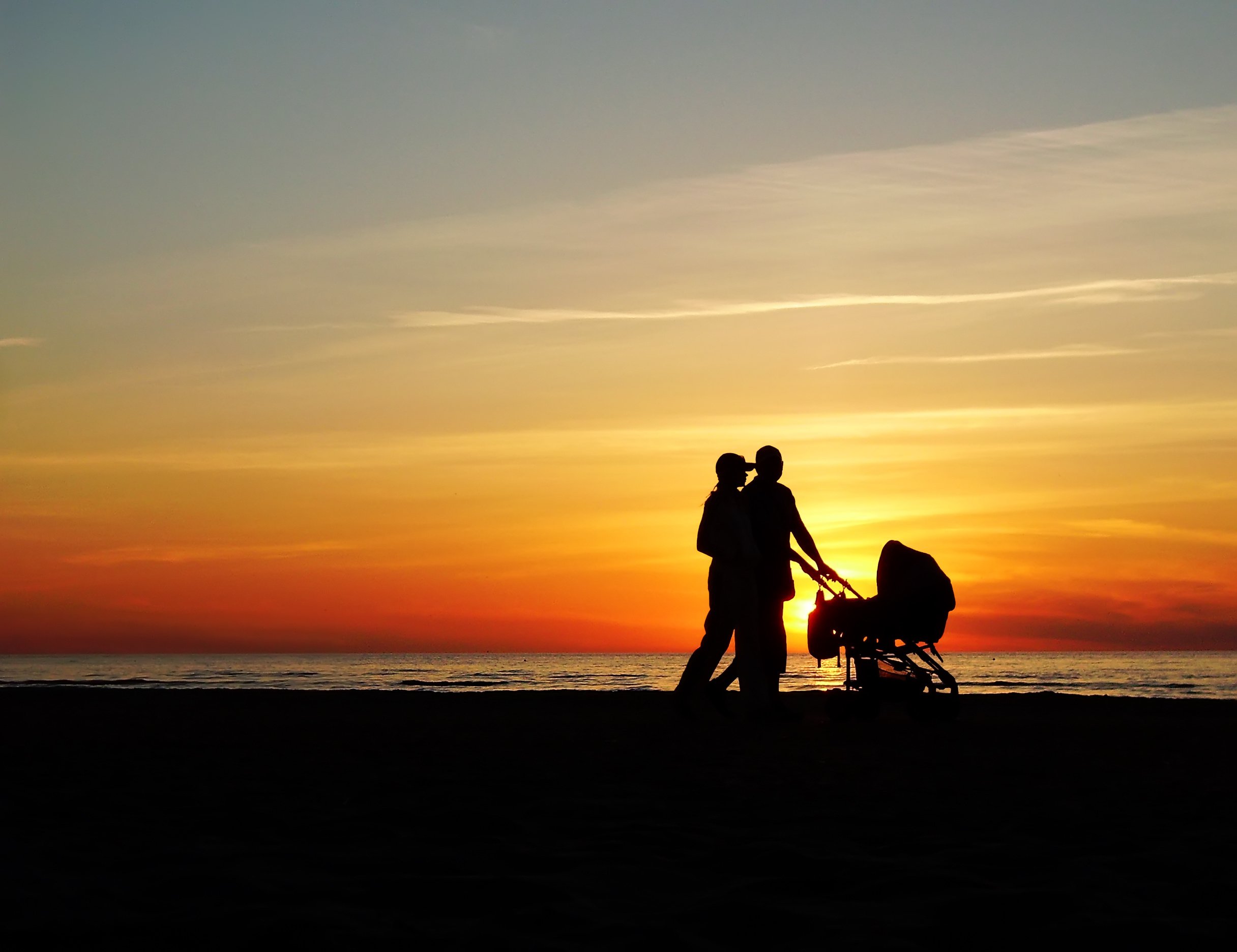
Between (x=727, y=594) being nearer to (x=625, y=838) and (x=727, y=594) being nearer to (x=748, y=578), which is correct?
(x=748, y=578)

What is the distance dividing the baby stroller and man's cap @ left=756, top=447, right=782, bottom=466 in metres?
1.27

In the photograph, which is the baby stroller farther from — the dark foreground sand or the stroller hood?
the dark foreground sand

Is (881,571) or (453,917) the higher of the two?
(881,571)

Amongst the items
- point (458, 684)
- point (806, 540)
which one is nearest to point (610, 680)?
point (458, 684)

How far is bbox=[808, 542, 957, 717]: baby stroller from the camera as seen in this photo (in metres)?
11.0

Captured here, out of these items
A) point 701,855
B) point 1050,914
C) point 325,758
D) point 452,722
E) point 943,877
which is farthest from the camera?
point 452,722

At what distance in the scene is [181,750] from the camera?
8.38 metres

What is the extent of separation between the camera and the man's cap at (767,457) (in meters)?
11.9

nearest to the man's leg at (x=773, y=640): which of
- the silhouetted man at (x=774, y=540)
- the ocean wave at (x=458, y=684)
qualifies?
the silhouetted man at (x=774, y=540)

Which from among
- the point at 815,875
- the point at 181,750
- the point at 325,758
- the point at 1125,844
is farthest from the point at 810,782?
the point at 181,750

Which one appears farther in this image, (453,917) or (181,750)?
(181,750)

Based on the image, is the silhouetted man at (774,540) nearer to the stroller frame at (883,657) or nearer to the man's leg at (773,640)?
the man's leg at (773,640)

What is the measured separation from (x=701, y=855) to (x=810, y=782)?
2186mm

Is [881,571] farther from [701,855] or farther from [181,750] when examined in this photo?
[701,855]
